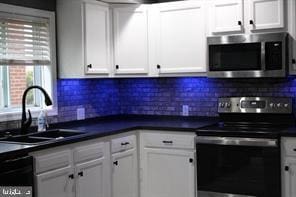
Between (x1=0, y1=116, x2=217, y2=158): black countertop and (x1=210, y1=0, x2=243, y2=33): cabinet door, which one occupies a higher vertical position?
(x1=210, y1=0, x2=243, y2=33): cabinet door

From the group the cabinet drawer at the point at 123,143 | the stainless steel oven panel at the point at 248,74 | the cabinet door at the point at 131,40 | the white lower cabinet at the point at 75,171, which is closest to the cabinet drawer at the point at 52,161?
the white lower cabinet at the point at 75,171

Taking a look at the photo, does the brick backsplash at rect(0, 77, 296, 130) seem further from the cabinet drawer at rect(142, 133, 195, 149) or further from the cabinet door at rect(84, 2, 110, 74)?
the cabinet drawer at rect(142, 133, 195, 149)

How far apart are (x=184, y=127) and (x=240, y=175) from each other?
685mm

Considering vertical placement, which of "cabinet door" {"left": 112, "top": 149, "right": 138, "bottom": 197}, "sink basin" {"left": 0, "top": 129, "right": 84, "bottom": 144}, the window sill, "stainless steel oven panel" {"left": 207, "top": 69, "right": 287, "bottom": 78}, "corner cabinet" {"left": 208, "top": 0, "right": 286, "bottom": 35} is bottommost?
"cabinet door" {"left": 112, "top": 149, "right": 138, "bottom": 197}

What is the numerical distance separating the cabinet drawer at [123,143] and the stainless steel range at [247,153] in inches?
27.5

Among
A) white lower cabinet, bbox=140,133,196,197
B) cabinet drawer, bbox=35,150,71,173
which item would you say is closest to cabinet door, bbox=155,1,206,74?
white lower cabinet, bbox=140,133,196,197

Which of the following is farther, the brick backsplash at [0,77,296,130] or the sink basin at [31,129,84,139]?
the brick backsplash at [0,77,296,130]

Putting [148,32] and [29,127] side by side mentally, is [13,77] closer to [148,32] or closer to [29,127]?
[29,127]

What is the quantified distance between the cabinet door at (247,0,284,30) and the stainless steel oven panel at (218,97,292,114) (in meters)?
0.73

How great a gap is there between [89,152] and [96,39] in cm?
128

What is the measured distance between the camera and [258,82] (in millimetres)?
4531

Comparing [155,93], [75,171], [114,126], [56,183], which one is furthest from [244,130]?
[56,183]

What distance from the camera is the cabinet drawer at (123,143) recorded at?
4199 millimetres

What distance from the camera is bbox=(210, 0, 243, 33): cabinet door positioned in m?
4.24
